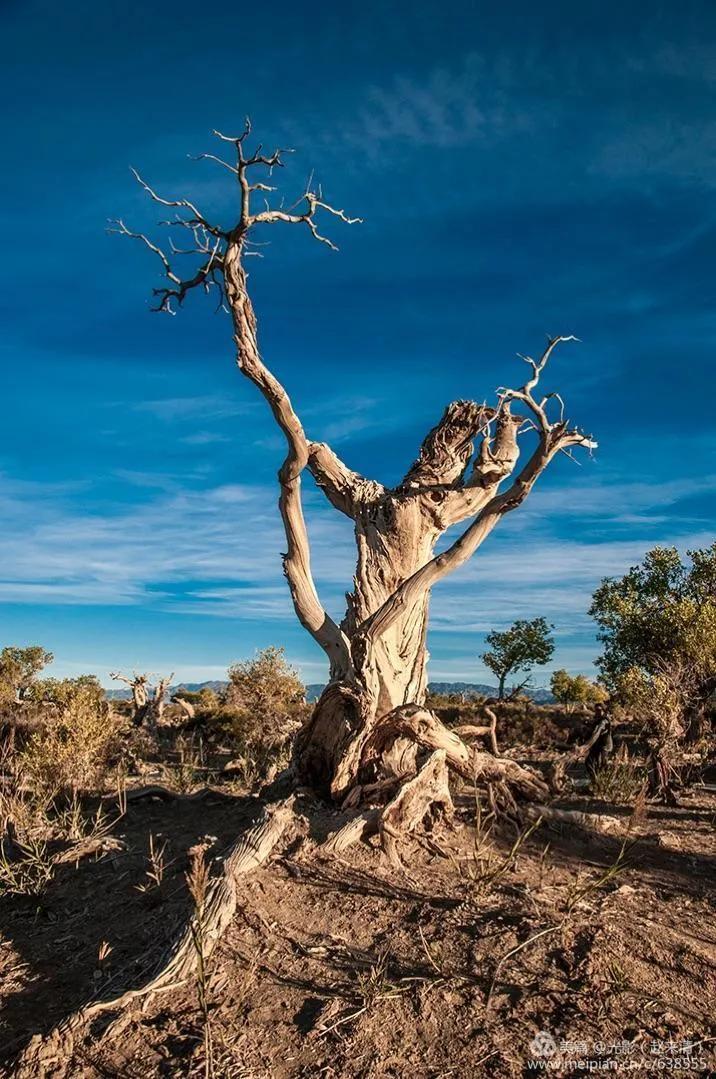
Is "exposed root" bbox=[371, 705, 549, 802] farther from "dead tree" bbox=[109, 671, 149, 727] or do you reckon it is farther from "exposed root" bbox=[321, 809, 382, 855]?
"dead tree" bbox=[109, 671, 149, 727]

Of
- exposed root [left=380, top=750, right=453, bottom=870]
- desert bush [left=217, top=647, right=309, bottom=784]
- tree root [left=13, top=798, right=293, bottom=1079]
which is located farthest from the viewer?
desert bush [left=217, top=647, right=309, bottom=784]

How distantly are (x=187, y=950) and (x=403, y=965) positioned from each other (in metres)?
1.45

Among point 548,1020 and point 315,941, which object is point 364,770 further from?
point 548,1020

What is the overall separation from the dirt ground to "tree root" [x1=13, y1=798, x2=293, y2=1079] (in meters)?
0.09

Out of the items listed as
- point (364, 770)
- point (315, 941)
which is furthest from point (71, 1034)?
point (364, 770)

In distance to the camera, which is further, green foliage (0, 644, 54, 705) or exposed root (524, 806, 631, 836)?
green foliage (0, 644, 54, 705)

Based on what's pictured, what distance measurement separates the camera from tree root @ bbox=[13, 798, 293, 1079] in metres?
4.37

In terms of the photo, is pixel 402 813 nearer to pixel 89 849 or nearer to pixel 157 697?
pixel 89 849

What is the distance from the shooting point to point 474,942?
16.4ft

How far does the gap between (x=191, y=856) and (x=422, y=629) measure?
11.4 feet

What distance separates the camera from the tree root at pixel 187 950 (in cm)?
437

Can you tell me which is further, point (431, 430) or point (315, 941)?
point (431, 430)

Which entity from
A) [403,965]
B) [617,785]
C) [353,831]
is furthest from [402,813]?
[617,785]

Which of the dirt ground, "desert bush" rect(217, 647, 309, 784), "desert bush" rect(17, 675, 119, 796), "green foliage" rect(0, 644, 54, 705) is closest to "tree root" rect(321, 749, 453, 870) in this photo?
the dirt ground
